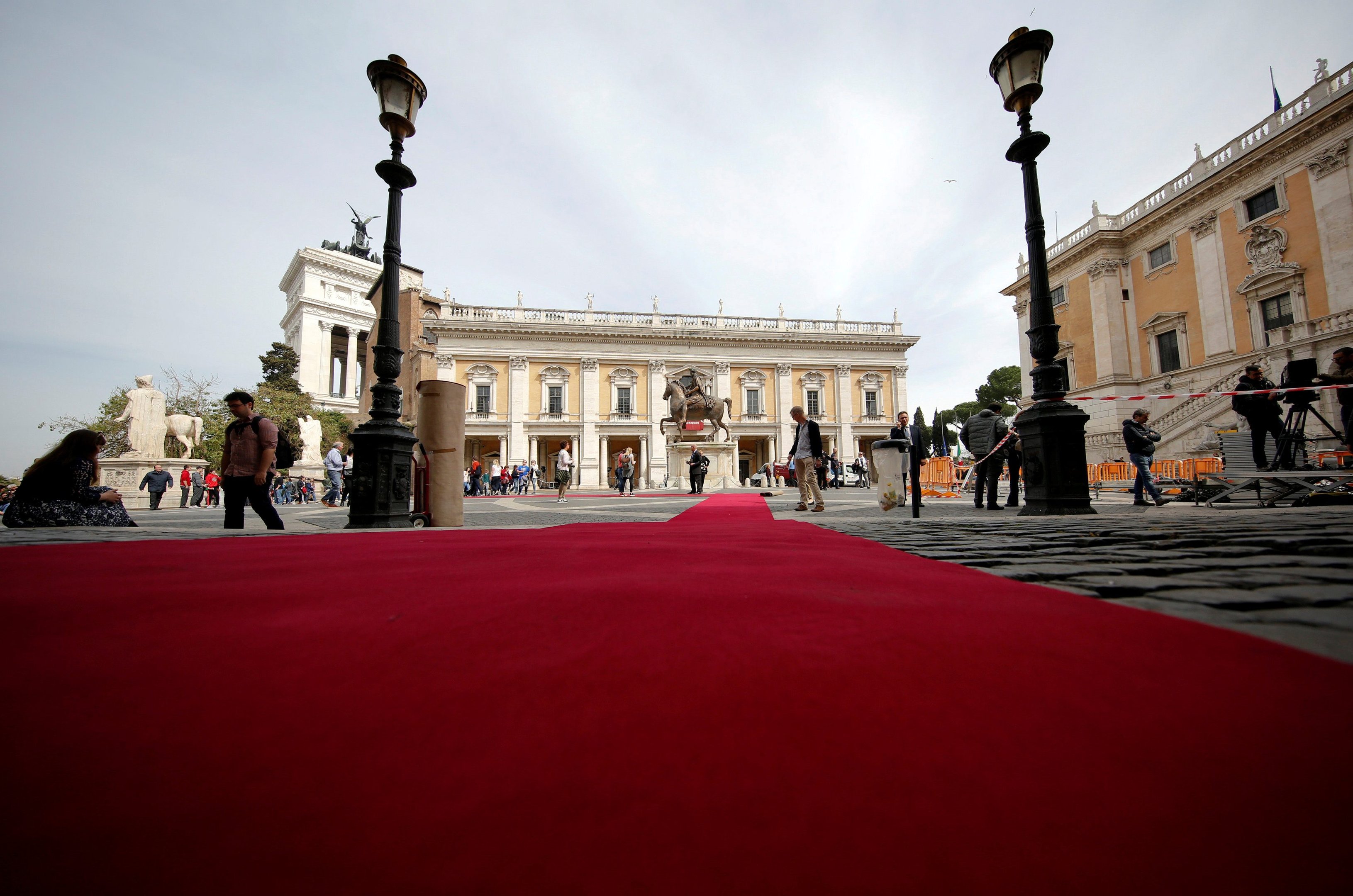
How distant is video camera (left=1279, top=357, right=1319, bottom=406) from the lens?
6059 mm

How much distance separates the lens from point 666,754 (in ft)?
1.63

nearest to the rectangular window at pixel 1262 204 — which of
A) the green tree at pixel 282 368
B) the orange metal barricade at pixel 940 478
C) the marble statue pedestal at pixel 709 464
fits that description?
the orange metal barricade at pixel 940 478

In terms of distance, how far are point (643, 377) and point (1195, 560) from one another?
103 ft

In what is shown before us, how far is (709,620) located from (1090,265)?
28328mm

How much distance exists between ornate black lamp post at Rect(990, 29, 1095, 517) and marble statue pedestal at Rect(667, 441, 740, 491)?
40.6ft

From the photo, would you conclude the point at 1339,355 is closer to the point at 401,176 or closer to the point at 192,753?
the point at 192,753

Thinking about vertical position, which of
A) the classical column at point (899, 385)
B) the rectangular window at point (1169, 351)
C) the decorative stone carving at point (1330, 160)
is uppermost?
the decorative stone carving at point (1330, 160)

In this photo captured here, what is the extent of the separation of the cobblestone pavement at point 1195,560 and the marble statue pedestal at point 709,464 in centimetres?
1322

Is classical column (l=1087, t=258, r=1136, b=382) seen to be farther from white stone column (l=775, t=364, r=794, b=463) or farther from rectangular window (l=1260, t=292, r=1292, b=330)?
white stone column (l=775, t=364, r=794, b=463)

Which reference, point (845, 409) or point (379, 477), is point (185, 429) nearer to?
point (379, 477)

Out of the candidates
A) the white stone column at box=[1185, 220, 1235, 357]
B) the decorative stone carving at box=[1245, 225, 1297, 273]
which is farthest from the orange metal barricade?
the decorative stone carving at box=[1245, 225, 1297, 273]

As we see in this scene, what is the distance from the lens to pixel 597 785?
1.48 feet

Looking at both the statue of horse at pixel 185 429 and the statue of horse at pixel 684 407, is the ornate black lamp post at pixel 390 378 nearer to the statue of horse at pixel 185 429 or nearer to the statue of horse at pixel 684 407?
the statue of horse at pixel 684 407

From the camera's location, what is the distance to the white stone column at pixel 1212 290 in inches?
699
